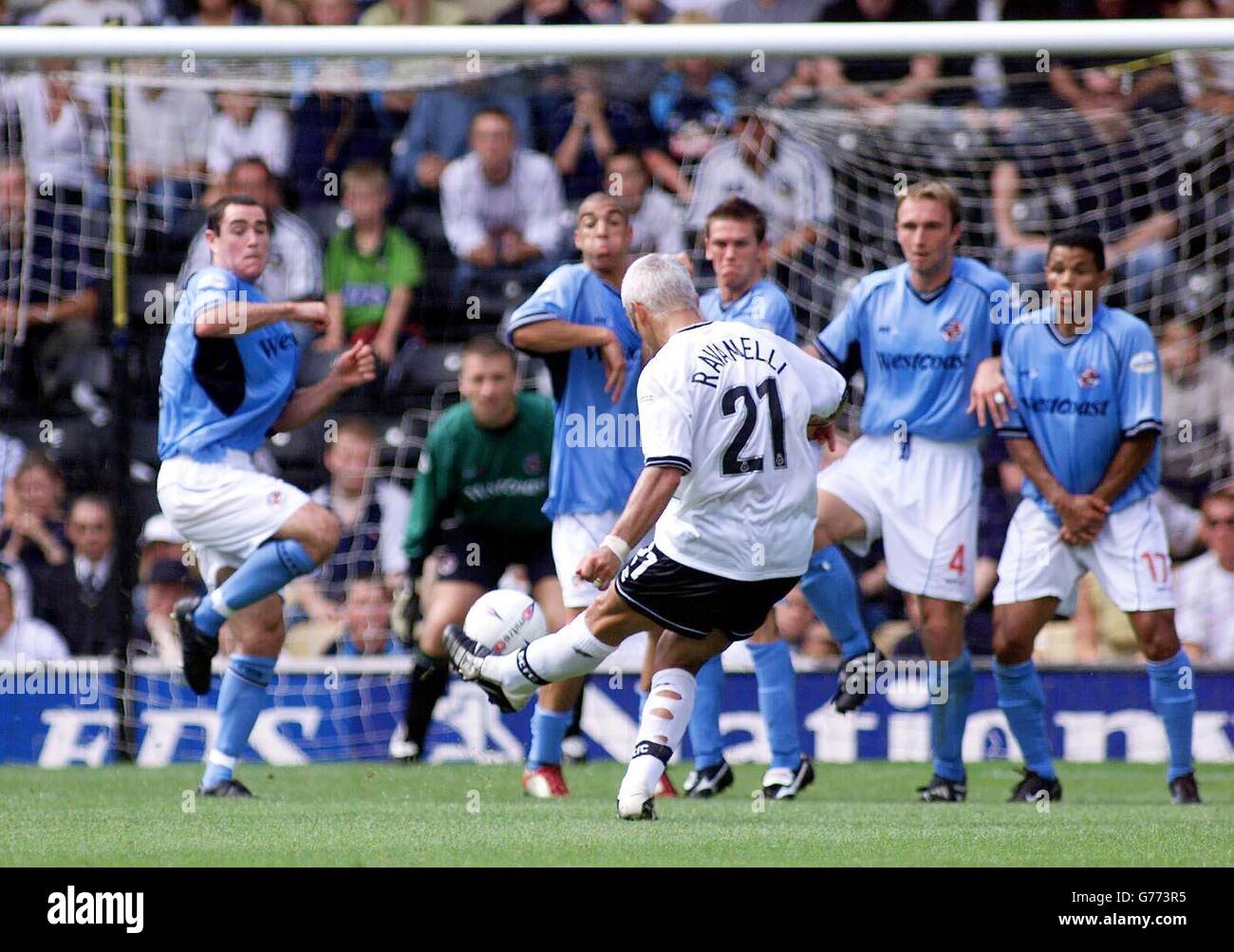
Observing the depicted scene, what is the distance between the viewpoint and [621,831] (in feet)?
20.2

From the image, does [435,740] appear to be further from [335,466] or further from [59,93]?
[59,93]

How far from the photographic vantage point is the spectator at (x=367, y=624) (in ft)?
34.7

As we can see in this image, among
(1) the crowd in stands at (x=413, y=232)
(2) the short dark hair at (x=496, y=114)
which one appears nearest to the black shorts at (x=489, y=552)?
(1) the crowd in stands at (x=413, y=232)

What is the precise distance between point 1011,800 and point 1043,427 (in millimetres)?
1605

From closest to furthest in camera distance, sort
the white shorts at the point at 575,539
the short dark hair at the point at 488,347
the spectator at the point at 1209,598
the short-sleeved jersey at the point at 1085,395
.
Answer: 1. the white shorts at the point at 575,539
2. the short-sleeved jersey at the point at 1085,395
3. the short dark hair at the point at 488,347
4. the spectator at the point at 1209,598

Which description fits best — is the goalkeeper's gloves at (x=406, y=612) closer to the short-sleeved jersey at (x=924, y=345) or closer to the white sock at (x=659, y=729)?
the short-sleeved jersey at (x=924, y=345)

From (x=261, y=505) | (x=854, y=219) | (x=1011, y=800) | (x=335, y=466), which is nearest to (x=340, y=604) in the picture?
(x=335, y=466)

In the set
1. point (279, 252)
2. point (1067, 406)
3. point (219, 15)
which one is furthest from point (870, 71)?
point (1067, 406)

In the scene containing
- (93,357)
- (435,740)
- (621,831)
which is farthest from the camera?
(93,357)

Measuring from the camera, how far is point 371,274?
35.6 ft

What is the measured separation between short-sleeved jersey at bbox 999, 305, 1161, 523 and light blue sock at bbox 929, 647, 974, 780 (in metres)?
0.83

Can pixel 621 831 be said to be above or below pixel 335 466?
below

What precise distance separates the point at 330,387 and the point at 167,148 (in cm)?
347

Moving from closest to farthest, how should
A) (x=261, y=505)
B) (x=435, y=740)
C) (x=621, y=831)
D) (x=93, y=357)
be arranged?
(x=621, y=831), (x=261, y=505), (x=435, y=740), (x=93, y=357)
